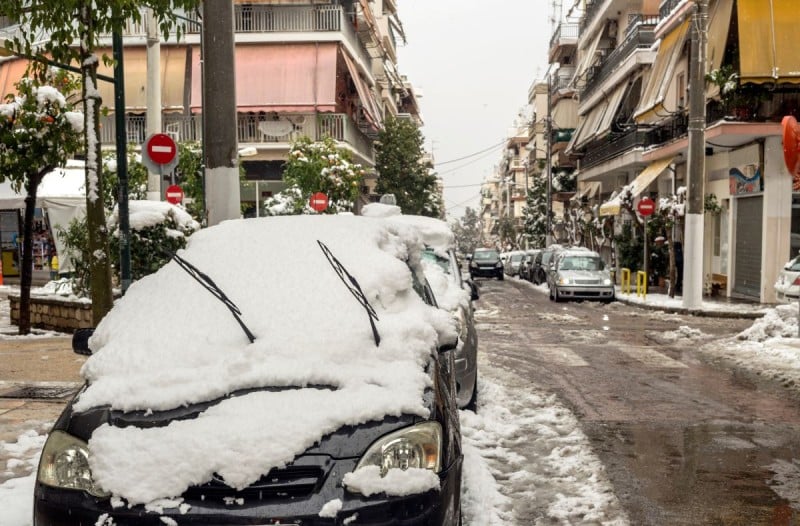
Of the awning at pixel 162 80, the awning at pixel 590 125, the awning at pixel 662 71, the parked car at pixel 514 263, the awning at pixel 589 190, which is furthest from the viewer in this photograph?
the parked car at pixel 514 263

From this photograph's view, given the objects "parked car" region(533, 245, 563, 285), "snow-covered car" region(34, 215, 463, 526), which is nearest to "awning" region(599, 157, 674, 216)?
"parked car" region(533, 245, 563, 285)

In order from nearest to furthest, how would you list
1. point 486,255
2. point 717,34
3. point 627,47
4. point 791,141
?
point 791,141 → point 717,34 → point 627,47 → point 486,255

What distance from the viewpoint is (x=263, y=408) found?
321 cm

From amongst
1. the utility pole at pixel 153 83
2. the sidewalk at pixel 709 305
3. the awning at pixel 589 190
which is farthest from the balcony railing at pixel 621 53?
the utility pole at pixel 153 83

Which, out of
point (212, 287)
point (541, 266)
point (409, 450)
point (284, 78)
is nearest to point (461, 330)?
point (212, 287)

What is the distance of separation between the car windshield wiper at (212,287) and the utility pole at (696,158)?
1681 cm

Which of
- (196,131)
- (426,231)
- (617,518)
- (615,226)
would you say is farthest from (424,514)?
(615,226)

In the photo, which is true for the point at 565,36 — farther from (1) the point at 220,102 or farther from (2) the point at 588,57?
(1) the point at 220,102

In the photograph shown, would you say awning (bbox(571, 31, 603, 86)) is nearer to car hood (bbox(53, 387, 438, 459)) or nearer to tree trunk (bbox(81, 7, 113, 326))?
tree trunk (bbox(81, 7, 113, 326))

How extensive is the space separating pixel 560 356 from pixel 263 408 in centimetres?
876

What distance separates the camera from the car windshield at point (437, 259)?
8969 millimetres

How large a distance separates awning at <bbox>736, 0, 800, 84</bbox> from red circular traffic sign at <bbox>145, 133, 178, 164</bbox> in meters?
14.7

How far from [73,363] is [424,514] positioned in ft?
26.4

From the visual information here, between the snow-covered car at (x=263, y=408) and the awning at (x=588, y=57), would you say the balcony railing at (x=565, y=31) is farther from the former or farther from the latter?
the snow-covered car at (x=263, y=408)
